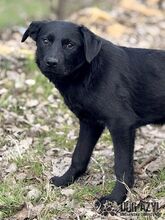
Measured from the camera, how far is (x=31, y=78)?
309 inches

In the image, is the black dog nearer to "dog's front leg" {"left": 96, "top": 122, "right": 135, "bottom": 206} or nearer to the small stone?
"dog's front leg" {"left": 96, "top": 122, "right": 135, "bottom": 206}

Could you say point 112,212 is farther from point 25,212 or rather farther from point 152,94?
point 152,94

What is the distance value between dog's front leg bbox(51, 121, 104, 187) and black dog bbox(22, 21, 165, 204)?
0.19 metres

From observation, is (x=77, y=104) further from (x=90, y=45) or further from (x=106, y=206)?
(x=106, y=206)

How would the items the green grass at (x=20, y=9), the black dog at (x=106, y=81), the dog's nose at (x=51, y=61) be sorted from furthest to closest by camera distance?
1. the green grass at (x=20, y=9)
2. the black dog at (x=106, y=81)
3. the dog's nose at (x=51, y=61)

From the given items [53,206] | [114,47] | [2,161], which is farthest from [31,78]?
[53,206]

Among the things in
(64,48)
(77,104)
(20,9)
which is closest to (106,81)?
(77,104)

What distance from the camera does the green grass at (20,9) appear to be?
1515 cm

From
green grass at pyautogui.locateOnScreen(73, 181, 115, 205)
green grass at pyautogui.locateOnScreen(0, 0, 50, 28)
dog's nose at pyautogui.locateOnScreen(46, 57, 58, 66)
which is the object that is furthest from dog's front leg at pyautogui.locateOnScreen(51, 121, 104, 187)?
green grass at pyautogui.locateOnScreen(0, 0, 50, 28)

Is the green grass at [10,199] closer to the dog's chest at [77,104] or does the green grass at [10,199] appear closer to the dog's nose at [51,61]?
the dog's chest at [77,104]

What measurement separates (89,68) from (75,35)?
0.29 metres

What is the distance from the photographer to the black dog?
4879 mm

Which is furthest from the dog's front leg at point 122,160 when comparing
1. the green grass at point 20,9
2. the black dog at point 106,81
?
the green grass at point 20,9

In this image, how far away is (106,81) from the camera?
4938mm
